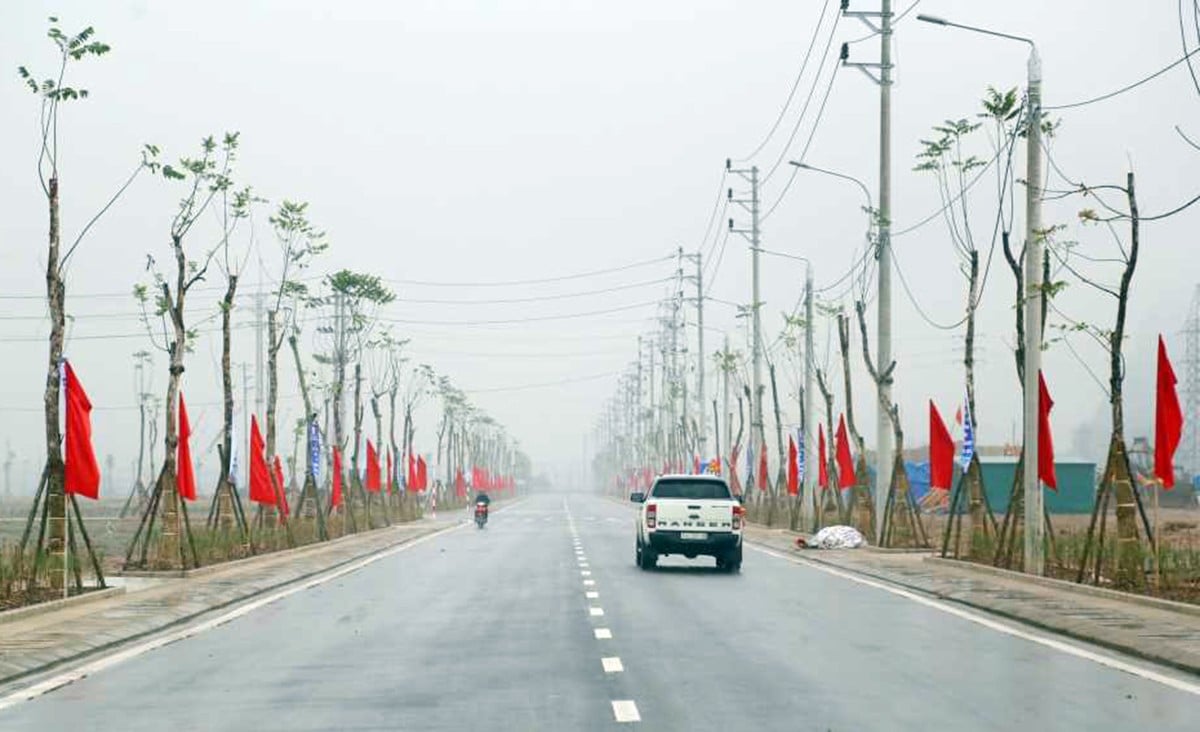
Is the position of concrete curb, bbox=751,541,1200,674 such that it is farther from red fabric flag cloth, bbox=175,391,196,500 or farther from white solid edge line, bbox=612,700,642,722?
red fabric flag cloth, bbox=175,391,196,500

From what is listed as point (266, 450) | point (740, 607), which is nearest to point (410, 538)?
point (266, 450)

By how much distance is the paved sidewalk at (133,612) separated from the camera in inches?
655

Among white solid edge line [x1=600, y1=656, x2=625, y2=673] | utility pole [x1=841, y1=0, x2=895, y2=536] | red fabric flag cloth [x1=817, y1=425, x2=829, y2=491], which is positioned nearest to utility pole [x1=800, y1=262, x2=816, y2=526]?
red fabric flag cloth [x1=817, y1=425, x2=829, y2=491]

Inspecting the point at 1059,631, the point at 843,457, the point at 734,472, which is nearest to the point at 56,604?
the point at 1059,631

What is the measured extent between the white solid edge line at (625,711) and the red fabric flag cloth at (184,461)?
20008mm

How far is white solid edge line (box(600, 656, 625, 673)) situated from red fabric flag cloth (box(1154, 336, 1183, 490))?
1143 centimetres

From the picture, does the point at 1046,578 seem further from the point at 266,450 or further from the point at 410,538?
the point at 410,538

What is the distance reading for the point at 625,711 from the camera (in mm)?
12039

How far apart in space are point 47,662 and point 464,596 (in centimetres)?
1009

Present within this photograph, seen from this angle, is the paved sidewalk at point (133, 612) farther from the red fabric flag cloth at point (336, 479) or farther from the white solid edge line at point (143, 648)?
the red fabric flag cloth at point (336, 479)

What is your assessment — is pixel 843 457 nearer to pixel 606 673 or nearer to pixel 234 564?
pixel 234 564

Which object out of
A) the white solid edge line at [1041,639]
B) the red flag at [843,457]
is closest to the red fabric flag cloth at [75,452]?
the white solid edge line at [1041,639]

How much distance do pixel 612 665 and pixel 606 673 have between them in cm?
66

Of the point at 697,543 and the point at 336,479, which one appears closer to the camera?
the point at 697,543
